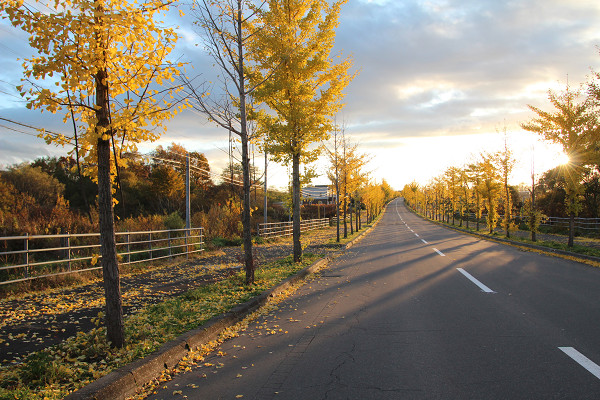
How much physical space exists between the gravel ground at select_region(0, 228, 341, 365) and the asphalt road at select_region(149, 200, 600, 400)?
2350 mm

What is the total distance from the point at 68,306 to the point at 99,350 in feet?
11.2

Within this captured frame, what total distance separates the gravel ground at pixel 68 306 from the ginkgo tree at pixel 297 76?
4.34 metres

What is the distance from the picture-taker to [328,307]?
291 inches

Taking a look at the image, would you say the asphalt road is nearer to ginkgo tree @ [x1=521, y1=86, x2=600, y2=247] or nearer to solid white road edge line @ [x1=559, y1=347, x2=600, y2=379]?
solid white road edge line @ [x1=559, y1=347, x2=600, y2=379]

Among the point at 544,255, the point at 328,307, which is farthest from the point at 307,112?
the point at 544,255

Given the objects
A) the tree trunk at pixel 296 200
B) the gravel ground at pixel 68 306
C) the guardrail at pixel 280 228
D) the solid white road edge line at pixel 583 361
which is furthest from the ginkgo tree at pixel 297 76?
the guardrail at pixel 280 228

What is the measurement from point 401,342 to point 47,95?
Result: 5.28 m

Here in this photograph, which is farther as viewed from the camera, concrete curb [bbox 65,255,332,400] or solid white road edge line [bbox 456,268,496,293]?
solid white road edge line [bbox 456,268,496,293]

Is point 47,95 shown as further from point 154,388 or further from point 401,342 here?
point 401,342

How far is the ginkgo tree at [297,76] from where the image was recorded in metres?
11.8

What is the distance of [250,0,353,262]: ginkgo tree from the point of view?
1178 centimetres

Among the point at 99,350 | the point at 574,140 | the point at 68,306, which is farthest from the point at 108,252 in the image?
the point at 574,140

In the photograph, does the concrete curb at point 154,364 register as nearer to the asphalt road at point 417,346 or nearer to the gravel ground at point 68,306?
the asphalt road at point 417,346

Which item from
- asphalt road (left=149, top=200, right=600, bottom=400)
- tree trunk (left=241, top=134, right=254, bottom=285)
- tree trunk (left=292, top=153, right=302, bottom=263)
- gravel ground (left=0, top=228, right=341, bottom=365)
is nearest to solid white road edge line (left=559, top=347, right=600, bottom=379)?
asphalt road (left=149, top=200, right=600, bottom=400)
